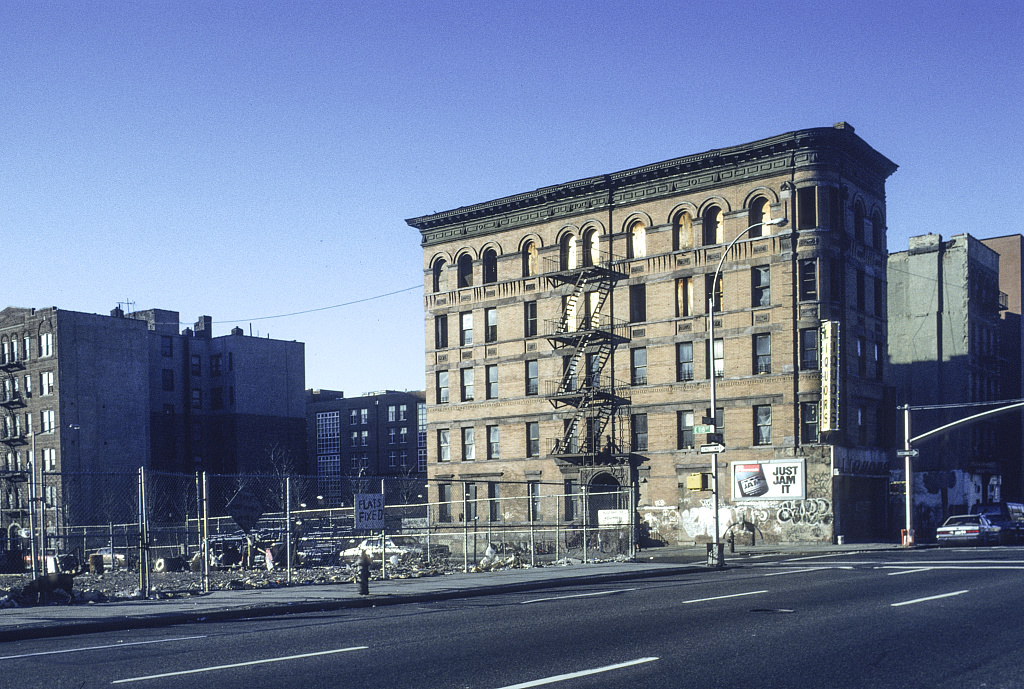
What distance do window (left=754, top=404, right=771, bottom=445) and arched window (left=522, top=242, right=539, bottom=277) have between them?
14684 mm

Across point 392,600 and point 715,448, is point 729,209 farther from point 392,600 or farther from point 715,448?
point 392,600

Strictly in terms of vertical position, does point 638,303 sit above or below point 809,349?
above

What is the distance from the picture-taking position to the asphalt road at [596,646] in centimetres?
967

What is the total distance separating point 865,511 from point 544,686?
43.5 m

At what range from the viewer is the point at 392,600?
19922 mm

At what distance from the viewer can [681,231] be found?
5119 centimetres

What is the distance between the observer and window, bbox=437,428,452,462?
195 ft

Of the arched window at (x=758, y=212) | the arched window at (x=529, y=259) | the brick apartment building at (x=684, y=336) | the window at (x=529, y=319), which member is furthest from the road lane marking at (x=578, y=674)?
the arched window at (x=529, y=259)

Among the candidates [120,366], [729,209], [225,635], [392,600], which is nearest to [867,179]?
[729,209]

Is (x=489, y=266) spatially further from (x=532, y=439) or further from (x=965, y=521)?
(x=965, y=521)

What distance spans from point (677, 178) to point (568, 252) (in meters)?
7.39

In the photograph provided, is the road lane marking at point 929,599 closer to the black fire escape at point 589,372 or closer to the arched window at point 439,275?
the black fire escape at point 589,372

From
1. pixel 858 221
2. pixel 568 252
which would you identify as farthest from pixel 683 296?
pixel 858 221

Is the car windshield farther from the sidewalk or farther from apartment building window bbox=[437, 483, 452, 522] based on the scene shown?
apartment building window bbox=[437, 483, 452, 522]
